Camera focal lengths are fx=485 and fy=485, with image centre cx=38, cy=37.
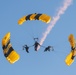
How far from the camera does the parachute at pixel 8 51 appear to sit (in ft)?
182

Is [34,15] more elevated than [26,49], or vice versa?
[34,15]

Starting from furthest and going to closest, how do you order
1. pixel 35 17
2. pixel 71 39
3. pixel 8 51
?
pixel 35 17
pixel 8 51
pixel 71 39

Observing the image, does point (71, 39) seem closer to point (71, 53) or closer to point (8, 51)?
point (71, 53)

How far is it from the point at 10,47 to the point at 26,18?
14.0 ft

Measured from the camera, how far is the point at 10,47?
56.8 m

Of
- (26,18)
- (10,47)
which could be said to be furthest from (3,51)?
(26,18)

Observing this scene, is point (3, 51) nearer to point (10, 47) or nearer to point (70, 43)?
point (10, 47)

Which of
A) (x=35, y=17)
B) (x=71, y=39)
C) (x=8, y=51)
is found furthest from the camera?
(x=35, y=17)

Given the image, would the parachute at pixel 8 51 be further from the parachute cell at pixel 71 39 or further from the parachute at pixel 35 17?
the parachute cell at pixel 71 39

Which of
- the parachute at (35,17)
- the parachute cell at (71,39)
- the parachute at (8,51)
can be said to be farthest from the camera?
the parachute at (35,17)

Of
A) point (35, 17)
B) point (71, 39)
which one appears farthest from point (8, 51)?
point (71, 39)

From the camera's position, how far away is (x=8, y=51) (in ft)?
185

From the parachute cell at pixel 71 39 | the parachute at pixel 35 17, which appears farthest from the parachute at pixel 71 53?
the parachute at pixel 35 17

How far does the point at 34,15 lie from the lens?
192 ft
